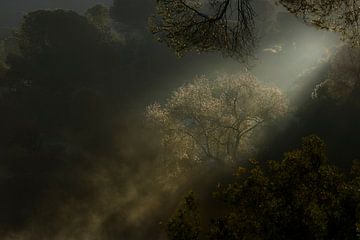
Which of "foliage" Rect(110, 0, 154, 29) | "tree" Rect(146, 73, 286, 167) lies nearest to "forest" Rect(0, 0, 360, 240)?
"tree" Rect(146, 73, 286, 167)

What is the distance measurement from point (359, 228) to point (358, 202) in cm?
108

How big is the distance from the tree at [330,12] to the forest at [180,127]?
0.05 m

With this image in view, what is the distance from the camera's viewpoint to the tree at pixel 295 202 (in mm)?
9188

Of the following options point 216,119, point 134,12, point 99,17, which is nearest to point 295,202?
point 216,119

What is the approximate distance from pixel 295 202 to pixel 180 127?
34.0 m

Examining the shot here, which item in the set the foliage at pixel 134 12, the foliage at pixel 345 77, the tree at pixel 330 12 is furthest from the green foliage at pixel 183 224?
the foliage at pixel 134 12

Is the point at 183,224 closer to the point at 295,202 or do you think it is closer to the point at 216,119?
the point at 295,202

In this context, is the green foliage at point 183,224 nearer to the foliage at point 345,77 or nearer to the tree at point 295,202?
the tree at point 295,202

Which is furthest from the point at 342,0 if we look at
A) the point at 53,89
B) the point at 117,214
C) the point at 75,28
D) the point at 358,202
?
the point at 75,28

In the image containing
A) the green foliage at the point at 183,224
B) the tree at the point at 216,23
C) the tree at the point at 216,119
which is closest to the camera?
the green foliage at the point at 183,224

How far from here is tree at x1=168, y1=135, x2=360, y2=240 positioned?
9.19 metres

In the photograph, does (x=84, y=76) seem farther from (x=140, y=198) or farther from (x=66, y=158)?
(x=140, y=198)

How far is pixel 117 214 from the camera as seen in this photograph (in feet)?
144

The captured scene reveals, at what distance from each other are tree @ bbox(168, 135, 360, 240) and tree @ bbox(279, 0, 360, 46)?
360 cm
